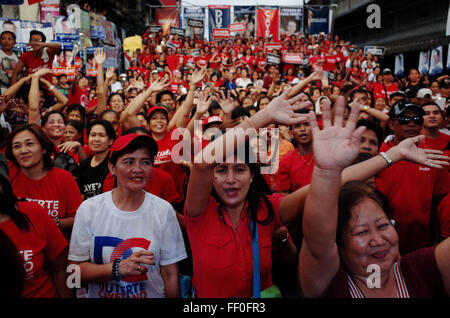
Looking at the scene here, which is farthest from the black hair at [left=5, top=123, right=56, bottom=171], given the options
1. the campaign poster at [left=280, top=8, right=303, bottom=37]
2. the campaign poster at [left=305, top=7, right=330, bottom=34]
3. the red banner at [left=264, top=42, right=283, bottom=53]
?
the campaign poster at [left=280, top=8, right=303, bottom=37]

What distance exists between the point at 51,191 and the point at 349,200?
214 cm

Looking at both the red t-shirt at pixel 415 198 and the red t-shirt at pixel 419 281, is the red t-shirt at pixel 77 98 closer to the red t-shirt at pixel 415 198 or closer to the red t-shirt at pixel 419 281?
the red t-shirt at pixel 415 198

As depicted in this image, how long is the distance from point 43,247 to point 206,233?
964 mm

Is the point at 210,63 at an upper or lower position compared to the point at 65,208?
upper

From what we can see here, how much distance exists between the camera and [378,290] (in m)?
1.58

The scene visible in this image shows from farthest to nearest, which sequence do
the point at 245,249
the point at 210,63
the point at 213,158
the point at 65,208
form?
the point at 210,63 < the point at 65,208 < the point at 245,249 < the point at 213,158

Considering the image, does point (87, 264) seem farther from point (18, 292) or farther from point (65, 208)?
point (65, 208)

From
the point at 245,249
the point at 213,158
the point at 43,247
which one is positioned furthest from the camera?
the point at 43,247

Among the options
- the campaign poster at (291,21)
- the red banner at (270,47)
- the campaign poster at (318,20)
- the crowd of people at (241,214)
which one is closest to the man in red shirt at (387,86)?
the crowd of people at (241,214)

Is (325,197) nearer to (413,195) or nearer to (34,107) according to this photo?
(413,195)

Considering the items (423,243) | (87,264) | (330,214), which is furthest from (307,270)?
(423,243)

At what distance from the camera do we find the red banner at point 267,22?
25.6 meters

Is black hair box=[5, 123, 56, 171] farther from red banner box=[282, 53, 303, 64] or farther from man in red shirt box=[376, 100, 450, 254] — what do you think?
red banner box=[282, 53, 303, 64]

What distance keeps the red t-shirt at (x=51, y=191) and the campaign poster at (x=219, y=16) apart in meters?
25.0
